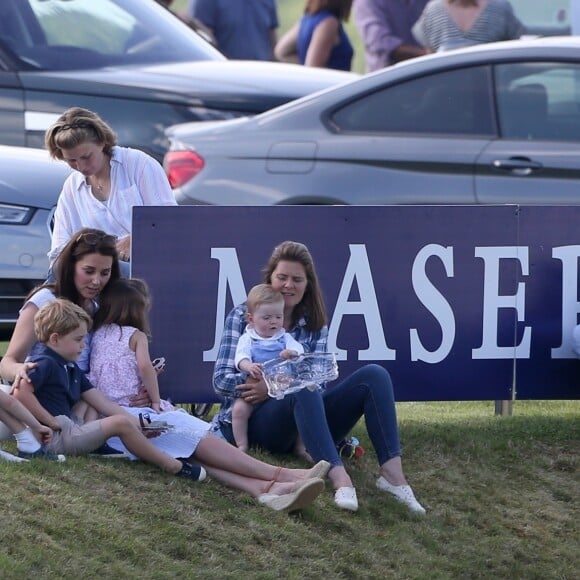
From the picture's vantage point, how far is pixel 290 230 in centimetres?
768

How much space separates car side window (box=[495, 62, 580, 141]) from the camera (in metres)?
9.73

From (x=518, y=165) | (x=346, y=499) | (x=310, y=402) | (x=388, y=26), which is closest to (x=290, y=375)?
(x=310, y=402)

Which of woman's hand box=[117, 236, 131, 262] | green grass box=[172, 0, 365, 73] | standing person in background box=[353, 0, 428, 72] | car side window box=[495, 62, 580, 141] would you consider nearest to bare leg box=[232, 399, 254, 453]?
Result: woman's hand box=[117, 236, 131, 262]

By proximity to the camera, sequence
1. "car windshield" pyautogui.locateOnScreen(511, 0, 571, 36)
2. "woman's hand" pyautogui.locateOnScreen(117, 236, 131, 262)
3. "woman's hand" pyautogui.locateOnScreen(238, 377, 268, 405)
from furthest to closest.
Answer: "car windshield" pyautogui.locateOnScreen(511, 0, 571, 36)
"woman's hand" pyautogui.locateOnScreen(117, 236, 131, 262)
"woman's hand" pyautogui.locateOnScreen(238, 377, 268, 405)

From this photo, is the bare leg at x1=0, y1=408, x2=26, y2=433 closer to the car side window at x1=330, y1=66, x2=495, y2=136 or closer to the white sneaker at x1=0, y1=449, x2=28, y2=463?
the white sneaker at x1=0, y1=449, x2=28, y2=463

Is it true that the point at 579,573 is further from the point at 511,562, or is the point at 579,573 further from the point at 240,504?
the point at 240,504

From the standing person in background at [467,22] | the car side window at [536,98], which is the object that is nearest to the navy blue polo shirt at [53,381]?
the car side window at [536,98]

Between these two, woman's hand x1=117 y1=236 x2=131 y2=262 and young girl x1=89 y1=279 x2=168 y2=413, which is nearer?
young girl x1=89 y1=279 x2=168 y2=413

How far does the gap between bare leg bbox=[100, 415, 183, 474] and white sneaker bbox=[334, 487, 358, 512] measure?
0.67m

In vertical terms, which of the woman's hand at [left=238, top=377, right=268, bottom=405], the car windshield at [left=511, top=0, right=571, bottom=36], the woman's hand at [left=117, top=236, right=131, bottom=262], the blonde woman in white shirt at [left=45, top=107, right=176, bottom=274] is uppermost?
the car windshield at [left=511, top=0, right=571, bottom=36]

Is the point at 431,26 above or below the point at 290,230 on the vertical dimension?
above

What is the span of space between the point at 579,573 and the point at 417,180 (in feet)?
11.0

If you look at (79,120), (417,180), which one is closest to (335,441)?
(79,120)

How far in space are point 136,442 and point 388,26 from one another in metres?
7.38
